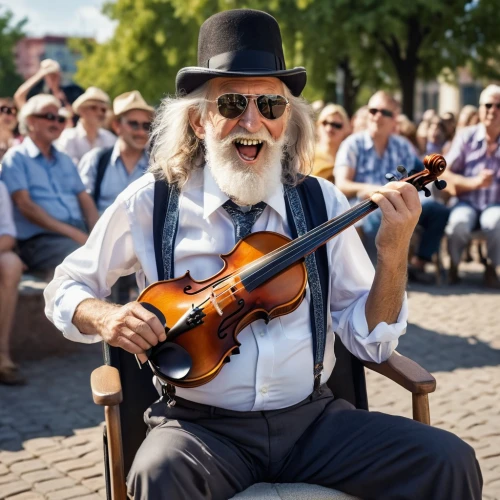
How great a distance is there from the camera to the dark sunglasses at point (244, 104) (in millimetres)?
2707

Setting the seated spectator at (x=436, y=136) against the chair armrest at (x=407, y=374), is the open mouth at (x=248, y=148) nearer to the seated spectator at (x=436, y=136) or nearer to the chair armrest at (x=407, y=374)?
the chair armrest at (x=407, y=374)

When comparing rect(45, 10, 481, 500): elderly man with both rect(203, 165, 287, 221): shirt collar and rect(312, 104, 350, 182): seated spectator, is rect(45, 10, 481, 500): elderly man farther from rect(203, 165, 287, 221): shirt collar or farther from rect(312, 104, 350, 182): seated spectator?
rect(312, 104, 350, 182): seated spectator

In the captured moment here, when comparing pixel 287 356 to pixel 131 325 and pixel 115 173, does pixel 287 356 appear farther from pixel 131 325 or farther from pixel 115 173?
pixel 115 173

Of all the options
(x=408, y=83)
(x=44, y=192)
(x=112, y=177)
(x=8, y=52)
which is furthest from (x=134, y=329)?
(x=8, y=52)

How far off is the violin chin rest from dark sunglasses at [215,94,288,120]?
82 cm

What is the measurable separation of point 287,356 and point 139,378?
535 mm

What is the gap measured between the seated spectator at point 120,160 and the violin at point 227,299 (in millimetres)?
4360

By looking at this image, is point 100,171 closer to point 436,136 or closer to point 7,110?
point 7,110

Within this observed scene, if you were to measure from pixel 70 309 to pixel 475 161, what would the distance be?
22.1 feet

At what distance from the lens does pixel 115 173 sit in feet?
22.5

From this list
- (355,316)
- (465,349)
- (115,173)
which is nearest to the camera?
(355,316)

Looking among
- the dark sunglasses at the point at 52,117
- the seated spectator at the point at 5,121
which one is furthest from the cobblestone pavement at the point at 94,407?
the seated spectator at the point at 5,121

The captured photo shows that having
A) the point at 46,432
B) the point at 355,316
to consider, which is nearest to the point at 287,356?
the point at 355,316

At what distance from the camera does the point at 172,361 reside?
2414mm
